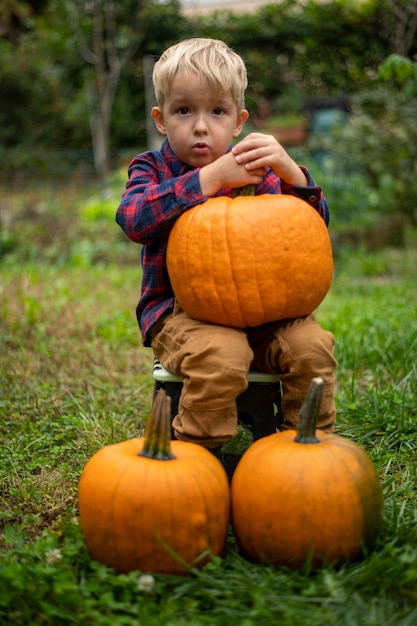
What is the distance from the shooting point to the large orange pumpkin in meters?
2.01

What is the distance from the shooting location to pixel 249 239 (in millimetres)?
2008

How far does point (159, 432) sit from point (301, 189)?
99 cm

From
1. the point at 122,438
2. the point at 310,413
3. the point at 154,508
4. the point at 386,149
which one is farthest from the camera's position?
Result: the point at 386,149

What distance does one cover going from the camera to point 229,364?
200 centimetres

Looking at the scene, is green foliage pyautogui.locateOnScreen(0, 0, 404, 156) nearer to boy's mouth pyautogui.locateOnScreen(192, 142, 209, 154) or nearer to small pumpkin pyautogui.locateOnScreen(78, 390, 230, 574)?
→ boy's mouth pyautogui.locateOnScreen(192, 142, 209, 154)

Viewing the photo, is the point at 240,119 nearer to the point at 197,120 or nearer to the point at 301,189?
the point at 197,120

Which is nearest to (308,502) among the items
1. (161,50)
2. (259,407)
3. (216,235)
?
(259,407)

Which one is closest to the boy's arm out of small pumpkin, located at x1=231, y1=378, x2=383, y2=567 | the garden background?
small pumpkin, located at x1=231, y1=378, x2=383, y2=567

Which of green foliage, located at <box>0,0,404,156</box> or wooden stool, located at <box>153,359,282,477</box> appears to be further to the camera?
green foliage, located at <box>0,0,404,156</box>

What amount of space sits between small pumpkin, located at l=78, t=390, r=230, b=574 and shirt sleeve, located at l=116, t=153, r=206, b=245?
66 cm

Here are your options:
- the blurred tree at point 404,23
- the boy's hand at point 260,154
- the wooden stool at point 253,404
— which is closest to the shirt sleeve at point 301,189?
the boy's hand at point 260,154

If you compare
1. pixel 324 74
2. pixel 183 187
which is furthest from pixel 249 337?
pixel 324 74

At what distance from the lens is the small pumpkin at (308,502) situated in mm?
1693

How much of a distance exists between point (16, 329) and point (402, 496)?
2.77m
